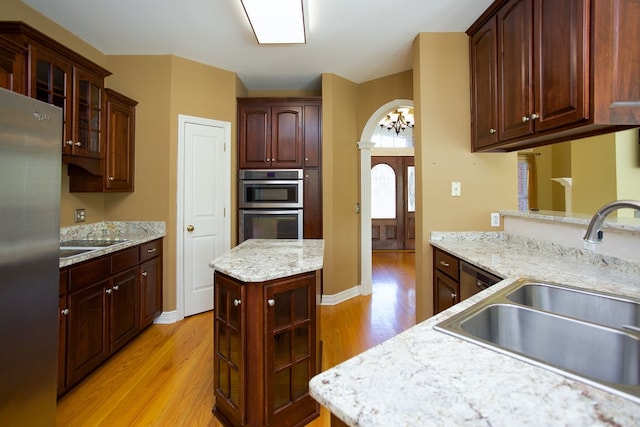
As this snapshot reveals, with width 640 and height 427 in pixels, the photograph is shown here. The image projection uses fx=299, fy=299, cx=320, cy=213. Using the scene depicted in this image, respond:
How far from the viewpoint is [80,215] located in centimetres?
272

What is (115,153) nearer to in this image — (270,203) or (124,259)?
(124,259)

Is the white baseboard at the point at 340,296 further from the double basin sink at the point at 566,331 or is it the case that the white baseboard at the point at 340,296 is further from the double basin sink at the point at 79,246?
the double basin sink at the point at 566,331

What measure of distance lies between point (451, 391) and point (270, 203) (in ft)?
10.2

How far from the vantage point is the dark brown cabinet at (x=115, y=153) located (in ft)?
8.56

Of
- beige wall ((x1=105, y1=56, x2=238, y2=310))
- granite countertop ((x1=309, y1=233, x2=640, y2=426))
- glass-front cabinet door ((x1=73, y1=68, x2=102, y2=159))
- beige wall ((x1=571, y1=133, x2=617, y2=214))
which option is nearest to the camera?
granite countertop ((x1=309, y1=233, x2=640, y2=426))

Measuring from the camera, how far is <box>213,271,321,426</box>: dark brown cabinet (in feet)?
4.90

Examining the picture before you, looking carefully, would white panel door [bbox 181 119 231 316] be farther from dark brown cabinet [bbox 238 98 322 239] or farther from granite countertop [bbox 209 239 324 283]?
granite countertop [bbox 209 239 324 283]

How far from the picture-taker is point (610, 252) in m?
1.51

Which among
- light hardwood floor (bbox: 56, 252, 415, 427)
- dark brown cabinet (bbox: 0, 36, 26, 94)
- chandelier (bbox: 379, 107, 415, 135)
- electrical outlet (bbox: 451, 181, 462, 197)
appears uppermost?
chandelier (bbox: 379, 107, 415, 135)

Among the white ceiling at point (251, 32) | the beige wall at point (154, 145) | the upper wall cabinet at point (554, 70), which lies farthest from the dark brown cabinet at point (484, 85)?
the beige wall at point (154, 145)

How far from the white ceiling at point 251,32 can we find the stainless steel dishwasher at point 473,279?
1.92 meters

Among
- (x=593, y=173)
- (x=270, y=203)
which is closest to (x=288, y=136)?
(x=270, y=203)

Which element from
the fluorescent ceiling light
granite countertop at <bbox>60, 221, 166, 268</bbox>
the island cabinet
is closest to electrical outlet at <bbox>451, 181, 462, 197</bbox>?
the island cabinet

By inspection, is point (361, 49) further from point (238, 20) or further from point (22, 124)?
point (22, 124)
